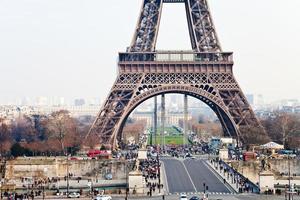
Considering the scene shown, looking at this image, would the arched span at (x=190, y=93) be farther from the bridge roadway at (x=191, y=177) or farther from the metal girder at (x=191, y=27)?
the bridge roadway at (x=191, y=177)

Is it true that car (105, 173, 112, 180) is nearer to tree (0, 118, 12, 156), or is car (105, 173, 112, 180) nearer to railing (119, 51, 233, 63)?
railing (119, 51, 233, 63)

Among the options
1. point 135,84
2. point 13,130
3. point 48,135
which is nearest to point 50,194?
point 135,84

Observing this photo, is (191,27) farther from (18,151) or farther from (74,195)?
(74,195)

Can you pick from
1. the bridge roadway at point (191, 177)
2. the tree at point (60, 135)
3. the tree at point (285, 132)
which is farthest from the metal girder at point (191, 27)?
the tree at point (285, 132)

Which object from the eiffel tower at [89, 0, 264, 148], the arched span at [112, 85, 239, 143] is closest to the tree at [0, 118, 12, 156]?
the eiffel tower at [89, 0, 264, 148]

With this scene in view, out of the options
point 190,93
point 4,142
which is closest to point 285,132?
point 190,93

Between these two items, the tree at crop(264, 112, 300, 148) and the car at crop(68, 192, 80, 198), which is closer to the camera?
the car at crop(68, 192, 80, 198)

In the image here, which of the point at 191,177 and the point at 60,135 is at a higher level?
the point at 60,135

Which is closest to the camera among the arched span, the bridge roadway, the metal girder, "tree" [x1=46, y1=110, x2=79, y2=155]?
the bridge roadway
